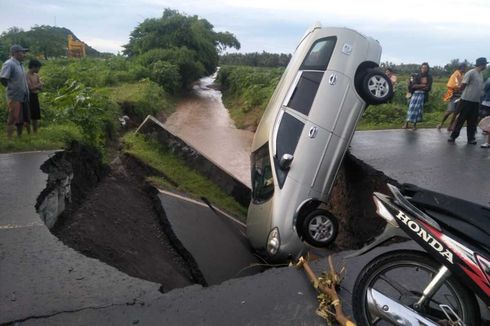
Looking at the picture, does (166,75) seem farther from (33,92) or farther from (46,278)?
(46,278)

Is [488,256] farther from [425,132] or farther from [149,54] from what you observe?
[149,54]

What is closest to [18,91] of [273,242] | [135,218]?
[135,218]

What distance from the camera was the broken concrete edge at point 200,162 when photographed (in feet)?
30.7

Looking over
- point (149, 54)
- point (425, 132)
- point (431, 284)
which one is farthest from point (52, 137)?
point (149, 54)

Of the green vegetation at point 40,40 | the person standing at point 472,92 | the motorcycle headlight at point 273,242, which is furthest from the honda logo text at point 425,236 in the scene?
the green vegetation at point 40,40

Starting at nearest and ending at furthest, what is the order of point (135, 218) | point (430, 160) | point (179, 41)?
point (135, 218)
point (430, 160)
point (179, 41)

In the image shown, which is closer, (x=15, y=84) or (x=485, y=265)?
(x=485, y=265)

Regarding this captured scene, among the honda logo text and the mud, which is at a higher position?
the honda logo text

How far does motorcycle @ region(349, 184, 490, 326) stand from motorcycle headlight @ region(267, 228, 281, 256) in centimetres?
239

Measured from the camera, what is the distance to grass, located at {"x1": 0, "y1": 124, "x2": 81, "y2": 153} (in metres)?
7.47

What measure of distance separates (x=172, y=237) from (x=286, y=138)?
88.9 inches

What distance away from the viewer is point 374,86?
5.81 metres

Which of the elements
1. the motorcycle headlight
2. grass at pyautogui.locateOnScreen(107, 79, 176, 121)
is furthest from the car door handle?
grass at pyautogui.locateOnScreen(107, 79, 176, 121)

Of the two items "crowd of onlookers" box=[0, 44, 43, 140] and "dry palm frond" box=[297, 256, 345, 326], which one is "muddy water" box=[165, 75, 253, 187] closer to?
"crowd of onlookers" box=[0, 44, 43, 140]
